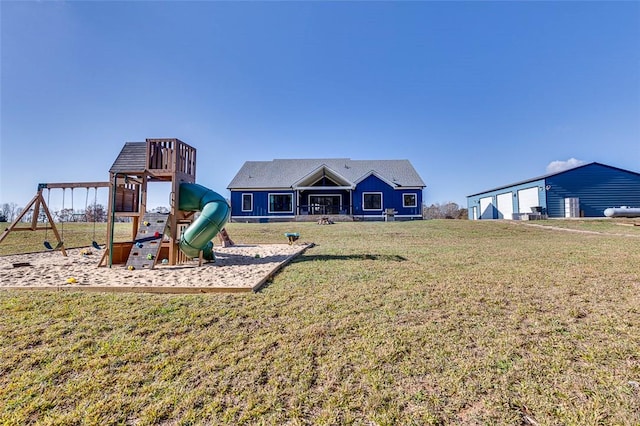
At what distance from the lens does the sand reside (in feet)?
15.8

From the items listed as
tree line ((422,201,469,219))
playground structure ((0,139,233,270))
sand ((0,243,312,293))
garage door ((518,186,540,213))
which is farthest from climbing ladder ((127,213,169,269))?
tree line ((422,201,469,219))

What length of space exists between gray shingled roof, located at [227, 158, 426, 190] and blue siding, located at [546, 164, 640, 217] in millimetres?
10359

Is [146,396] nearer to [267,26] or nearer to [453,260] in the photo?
[453,260]

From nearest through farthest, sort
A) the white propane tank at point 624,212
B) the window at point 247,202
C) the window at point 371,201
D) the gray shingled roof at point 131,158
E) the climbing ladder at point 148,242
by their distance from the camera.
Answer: the climbing ladder at point 148,242, the gray shingled roof at point 131,158, the white propane tank at point 624,212, the window at point 371,201, the window at point 247,202

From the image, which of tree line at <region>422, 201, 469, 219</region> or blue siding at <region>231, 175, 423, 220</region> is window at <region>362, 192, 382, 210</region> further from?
tree line at <region>422, 201, 469, 219</region>

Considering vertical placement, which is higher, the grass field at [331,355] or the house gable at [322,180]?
the house gable at [322,180]

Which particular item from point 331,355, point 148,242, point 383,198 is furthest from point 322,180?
point 331,355

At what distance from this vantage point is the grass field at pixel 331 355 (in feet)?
6.48

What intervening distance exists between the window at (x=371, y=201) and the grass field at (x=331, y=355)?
20.3 meters

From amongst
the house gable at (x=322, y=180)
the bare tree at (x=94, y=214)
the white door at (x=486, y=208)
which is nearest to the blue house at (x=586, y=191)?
the white door at (x=486, y=208)

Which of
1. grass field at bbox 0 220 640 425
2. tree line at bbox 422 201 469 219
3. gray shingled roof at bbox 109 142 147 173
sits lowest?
grass field at bbox 0 220 640 425

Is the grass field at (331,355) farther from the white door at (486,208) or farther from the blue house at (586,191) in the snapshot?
the white door at (486,208)

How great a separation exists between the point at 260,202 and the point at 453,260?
68.4ft

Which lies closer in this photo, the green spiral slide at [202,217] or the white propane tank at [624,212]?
Answer: the green spiral slide at [202,217]
